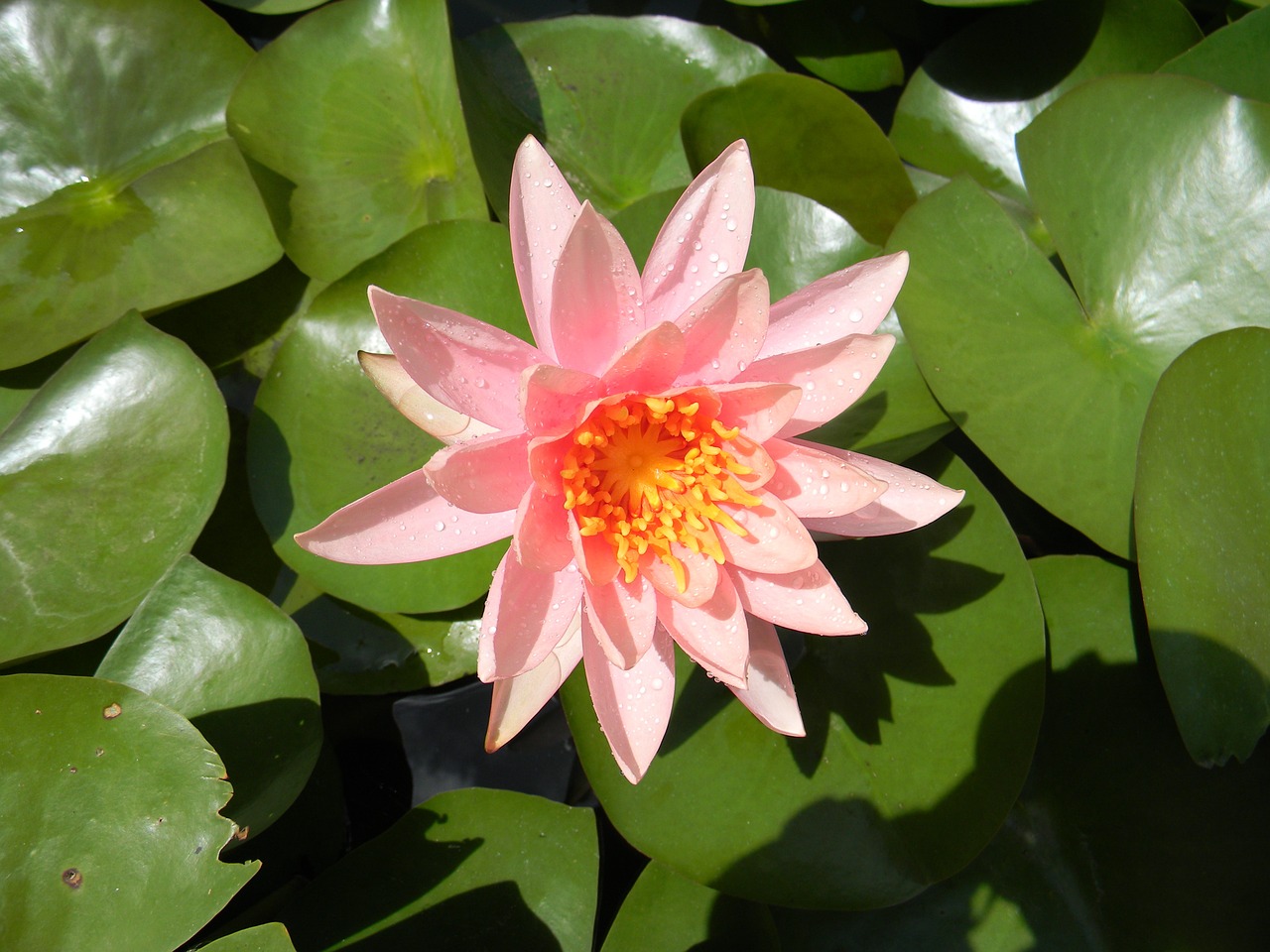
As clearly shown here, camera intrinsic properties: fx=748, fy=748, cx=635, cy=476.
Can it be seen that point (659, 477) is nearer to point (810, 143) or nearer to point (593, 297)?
point (593, 297)

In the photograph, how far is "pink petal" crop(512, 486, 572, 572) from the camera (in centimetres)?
136

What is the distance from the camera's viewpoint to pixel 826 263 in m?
2.12

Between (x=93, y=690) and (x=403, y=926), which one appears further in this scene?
(x=403, y=926)

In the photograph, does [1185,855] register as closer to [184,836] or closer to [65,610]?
[184,836]

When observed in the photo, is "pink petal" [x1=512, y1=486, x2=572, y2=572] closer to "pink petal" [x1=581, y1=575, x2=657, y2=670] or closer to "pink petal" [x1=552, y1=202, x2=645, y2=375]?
"pink petal" [x1=581, y1=575, x2=657, y2=670]

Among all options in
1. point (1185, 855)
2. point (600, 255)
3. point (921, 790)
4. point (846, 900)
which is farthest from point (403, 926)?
point (1185, 855)

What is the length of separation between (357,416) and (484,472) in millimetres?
1024

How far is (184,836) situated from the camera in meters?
1.60

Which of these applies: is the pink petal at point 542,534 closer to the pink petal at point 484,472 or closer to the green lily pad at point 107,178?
the pink petal at point 484,472

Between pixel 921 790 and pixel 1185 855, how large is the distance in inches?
32.2

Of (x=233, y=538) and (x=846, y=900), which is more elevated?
(x=233, y=538)

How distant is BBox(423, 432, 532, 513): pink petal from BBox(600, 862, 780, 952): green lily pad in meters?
1.27

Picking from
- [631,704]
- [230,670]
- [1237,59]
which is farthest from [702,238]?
[1237,59]

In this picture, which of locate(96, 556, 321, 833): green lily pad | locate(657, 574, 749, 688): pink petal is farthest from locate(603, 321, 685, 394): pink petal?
locate(96, 556, 321, 833): green lily pad
